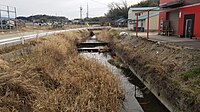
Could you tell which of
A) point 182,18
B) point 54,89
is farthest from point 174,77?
point 182,18

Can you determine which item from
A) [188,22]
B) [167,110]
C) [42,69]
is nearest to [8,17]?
[42,69]

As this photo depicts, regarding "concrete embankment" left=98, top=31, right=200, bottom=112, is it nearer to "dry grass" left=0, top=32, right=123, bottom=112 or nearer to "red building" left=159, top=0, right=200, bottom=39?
"dry grass" left=0, top=32, right=123, bottom=112

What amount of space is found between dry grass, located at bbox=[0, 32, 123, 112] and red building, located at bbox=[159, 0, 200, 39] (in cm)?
1085

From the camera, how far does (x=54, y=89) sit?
20.2 ft

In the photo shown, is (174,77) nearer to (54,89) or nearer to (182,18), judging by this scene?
(54,89)

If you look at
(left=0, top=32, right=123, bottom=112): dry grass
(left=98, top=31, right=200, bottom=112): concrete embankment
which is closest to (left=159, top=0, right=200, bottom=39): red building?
(left=98, top=31, right=200, bottom=112): concrete embankment

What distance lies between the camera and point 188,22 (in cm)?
1554

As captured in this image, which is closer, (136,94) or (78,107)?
(78,107)

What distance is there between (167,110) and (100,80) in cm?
260

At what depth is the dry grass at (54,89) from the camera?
15.7 ft

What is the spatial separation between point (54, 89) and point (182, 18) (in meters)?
14.5

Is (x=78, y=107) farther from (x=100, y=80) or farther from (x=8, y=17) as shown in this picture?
(x=8, y=17)

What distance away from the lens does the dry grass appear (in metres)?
4.78

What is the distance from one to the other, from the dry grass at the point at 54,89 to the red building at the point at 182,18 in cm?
1085
